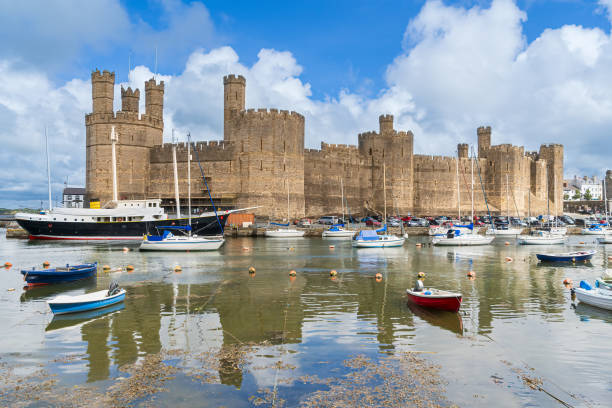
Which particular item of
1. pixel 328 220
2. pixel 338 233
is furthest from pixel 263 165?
pixel 338 233

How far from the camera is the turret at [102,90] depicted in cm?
4634

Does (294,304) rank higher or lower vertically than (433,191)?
lower

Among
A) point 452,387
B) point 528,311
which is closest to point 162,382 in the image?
point 452,387

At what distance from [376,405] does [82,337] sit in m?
6.15

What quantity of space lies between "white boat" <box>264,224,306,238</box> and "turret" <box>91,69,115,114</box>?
66.6 ft

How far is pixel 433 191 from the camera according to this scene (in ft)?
191

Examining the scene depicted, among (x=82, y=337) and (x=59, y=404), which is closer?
(x=59, y=404)

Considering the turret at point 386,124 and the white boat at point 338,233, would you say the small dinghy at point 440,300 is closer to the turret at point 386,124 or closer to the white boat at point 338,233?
the white boat at point 338,233

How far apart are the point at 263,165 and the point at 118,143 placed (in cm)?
1406

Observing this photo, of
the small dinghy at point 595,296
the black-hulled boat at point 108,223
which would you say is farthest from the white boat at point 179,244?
the small dinghy at point 595,296

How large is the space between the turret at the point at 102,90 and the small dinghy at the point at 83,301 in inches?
1517

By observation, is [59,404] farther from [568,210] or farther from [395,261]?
[568,210]

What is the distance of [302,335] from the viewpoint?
9602mm

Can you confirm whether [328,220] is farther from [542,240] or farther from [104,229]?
[104,229]
